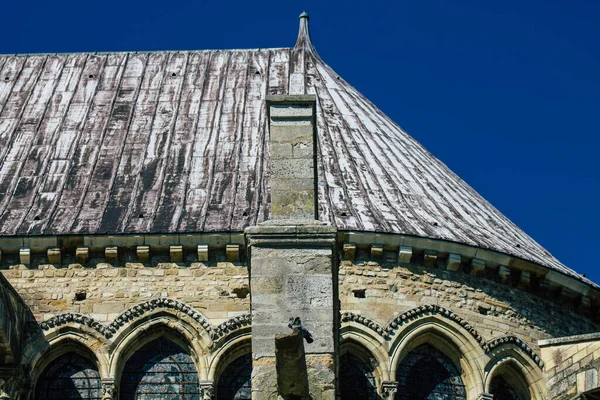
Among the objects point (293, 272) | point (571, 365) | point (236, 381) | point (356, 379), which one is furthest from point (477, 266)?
point (293, 272)

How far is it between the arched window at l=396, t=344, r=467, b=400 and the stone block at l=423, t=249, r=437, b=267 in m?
1.06

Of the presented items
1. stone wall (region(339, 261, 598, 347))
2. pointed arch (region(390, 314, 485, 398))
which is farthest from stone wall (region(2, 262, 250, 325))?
pointed arch (region(390, 314, 485, 398))

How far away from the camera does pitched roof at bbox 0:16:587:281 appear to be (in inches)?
857

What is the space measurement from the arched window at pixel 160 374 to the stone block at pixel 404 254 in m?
2.97

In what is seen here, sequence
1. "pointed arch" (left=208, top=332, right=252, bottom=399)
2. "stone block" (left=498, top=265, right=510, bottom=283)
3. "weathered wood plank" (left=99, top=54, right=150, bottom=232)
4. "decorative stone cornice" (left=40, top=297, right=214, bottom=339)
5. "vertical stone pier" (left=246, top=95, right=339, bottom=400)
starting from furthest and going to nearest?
1. "weathered wood plank" (left=99, top=54, right=150, bottom=232)
2. "stone block" (left=498, top=265, right=510, bottom=283)
3. "decorative stone cornice" (left=40, top=297, right=214, bottom=339)
4. "pointed arch" (left=208, top=332, right=252, bottom=399)
5. "vertical stone pier" (left=246, top=95, right=339, bottom=400)

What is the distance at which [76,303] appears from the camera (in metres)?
21.0

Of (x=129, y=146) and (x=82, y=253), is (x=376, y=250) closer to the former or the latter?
(x=82, y=253)

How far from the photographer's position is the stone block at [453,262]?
21219 mm

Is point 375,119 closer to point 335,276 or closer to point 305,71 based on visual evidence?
point 305,71

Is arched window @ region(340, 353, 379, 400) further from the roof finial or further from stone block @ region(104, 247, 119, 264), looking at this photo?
the roof finial

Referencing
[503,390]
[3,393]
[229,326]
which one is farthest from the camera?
[503,390]

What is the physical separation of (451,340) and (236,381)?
279 cm

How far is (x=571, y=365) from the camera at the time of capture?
2012 centimetres

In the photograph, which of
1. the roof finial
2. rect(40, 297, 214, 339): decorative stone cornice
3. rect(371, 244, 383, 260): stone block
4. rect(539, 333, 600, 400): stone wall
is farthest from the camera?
the roof finial
